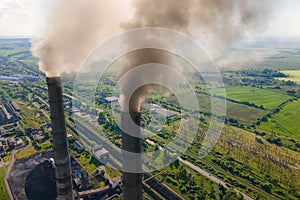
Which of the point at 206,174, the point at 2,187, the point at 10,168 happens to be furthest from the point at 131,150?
the point at 10,168

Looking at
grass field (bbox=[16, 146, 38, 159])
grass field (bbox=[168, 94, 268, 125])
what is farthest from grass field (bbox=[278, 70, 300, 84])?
grass field (bbox=[16, 146, 38, 159])

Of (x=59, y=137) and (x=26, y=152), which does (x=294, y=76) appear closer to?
(x=26, y=152)

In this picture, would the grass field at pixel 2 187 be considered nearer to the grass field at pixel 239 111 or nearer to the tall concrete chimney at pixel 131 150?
the tall concrete chimney at pixel 131 150

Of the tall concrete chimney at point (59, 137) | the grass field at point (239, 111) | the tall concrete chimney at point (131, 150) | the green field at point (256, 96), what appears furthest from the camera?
the green field at point (256, 96)

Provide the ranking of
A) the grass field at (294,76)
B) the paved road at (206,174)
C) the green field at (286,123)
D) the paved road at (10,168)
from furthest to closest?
1. the grass field at (294,76)
2. the green field at (286,123)
3. the paved road at (206,174)
4. the paved road at (10,168)

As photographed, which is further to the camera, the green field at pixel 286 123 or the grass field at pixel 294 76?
the grass field at pixel 294 76

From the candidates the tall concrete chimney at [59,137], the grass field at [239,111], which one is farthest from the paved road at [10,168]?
the grass field at [239,111]

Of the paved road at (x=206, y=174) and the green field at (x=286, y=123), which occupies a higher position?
the green field at (x=286, y=123)
